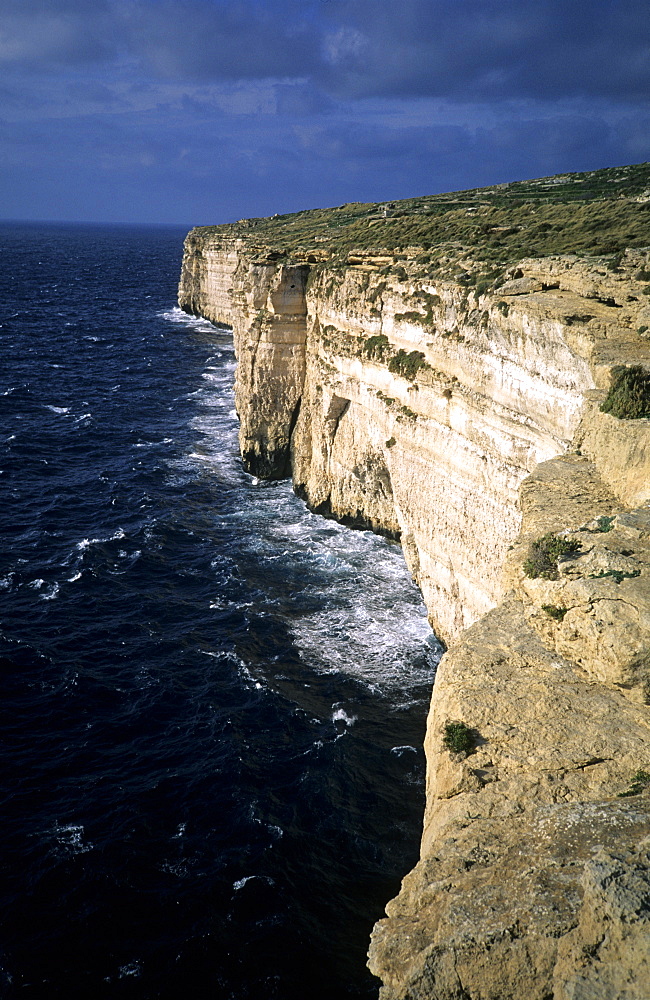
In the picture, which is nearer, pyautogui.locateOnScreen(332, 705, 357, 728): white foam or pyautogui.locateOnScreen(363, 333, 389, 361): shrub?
pyautogui.locateOnScreen(332, 705, 357, 728): white foam

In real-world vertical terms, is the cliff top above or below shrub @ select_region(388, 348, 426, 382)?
above

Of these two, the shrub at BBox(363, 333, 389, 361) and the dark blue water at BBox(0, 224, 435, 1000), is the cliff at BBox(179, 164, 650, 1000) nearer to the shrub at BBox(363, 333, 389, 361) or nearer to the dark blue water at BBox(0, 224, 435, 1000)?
the shrub at BBox(363, 333, 389, 361)

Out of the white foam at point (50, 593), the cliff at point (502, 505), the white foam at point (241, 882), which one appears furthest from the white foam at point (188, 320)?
the white foam at point (241, 882)

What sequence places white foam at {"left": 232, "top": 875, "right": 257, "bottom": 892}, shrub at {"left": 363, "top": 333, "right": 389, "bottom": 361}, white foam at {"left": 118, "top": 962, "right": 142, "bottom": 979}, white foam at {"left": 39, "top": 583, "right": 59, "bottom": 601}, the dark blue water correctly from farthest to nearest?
shrub at {"left": 363, "top": 333, "right": 389, "bottom": 361}, white foam at {"left": 39, "top": 583, "right": 59, "bottom": 601}, white foam at {"left": 232, "top": 875, "right": 257, "bottom": 892}, the dark blue water, white foam at {"left": 118, "top": 962, "right": 142, "bottom": 979}

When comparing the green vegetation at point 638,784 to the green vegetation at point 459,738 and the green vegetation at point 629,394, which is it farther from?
the green vegetation at point 629,394

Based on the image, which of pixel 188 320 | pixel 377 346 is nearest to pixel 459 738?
pixel 377 346

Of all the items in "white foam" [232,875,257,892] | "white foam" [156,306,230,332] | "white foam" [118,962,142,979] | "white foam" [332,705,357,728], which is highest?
"white foam" [156,306,230,332]

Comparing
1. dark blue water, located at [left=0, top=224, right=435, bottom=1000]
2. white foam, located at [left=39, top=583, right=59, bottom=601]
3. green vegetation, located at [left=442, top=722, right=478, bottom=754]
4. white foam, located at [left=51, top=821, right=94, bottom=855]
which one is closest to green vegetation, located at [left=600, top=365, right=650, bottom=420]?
green vegetation, located at [left=442, top=722, right=478, bottom=754]

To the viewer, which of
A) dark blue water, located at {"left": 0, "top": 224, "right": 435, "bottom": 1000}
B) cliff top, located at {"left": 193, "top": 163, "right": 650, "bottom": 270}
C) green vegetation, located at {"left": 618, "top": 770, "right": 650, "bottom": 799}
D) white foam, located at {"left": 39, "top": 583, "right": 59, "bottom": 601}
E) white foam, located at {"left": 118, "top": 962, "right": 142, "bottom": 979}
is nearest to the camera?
green vegetation, located at {"left": 618, "top": 770, "right": 650, "bottom": 799}
